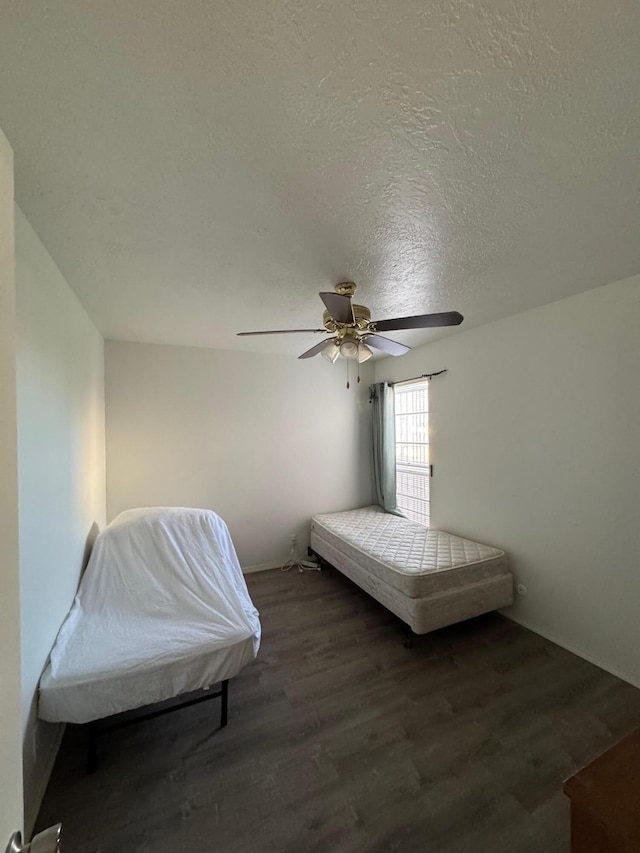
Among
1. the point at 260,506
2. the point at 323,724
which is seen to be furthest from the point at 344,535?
the point at 323,724

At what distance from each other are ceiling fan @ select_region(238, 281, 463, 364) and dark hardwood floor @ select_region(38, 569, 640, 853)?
83.8 inches

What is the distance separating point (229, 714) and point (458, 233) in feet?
9.22

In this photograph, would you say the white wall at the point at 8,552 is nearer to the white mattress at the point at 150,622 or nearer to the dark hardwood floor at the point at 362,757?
the white mattress at the point at 150,622

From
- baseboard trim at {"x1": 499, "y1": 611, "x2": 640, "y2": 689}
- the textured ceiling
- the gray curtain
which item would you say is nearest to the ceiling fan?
the textured ceiling

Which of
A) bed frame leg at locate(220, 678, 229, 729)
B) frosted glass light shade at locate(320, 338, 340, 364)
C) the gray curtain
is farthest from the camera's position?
the gray curtain

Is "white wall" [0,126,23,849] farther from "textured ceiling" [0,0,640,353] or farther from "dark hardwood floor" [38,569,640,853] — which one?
"dark hardwood floor" [38,569,640,853]

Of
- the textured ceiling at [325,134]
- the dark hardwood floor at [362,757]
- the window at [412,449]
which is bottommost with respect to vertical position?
the dark hardwood floor at [362,757]

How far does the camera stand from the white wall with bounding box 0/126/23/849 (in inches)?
22.7

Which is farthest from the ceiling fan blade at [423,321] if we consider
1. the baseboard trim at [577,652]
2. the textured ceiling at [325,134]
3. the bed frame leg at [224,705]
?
the baseboard trim at [577,652]

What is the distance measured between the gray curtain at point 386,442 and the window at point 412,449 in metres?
0.11

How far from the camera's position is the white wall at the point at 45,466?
128 centimetres

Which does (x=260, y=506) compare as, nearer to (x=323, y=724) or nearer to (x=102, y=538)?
(x=102, y=538)

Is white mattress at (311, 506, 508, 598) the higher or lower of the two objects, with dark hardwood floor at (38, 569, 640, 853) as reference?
higher

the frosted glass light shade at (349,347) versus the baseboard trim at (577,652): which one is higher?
the frosted glass light shade at (349,347)
